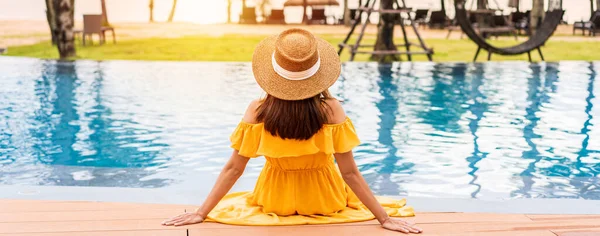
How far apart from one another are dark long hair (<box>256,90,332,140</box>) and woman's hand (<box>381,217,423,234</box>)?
43cm

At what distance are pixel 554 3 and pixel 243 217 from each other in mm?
9306

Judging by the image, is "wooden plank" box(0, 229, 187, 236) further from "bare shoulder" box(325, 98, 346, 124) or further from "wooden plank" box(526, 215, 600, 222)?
"wooden plank" box(526, 215, 600, 222)

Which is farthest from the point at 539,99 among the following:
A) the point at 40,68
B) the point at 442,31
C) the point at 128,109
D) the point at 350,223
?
the point at 442,31

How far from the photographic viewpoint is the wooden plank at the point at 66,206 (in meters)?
2.93

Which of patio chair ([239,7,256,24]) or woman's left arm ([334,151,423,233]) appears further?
patio chair ([239,7,256,24])

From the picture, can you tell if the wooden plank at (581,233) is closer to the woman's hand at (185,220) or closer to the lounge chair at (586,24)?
the woman's hand at (185,220)

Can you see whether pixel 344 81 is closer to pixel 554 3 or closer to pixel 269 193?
pixel 554 3

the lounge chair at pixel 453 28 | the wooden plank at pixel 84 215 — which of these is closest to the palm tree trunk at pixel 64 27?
the lounge chair at pixel 453 28

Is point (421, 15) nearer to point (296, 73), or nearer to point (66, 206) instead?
point (66, 206)

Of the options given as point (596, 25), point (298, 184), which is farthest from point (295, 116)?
point (596, 25)

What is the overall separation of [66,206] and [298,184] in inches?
38.2

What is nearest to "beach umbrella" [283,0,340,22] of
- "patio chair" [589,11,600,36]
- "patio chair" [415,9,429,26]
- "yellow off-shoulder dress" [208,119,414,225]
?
"patio chair" [415,9,429,26]

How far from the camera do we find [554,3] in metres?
10.9

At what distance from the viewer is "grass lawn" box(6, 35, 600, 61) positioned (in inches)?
606
